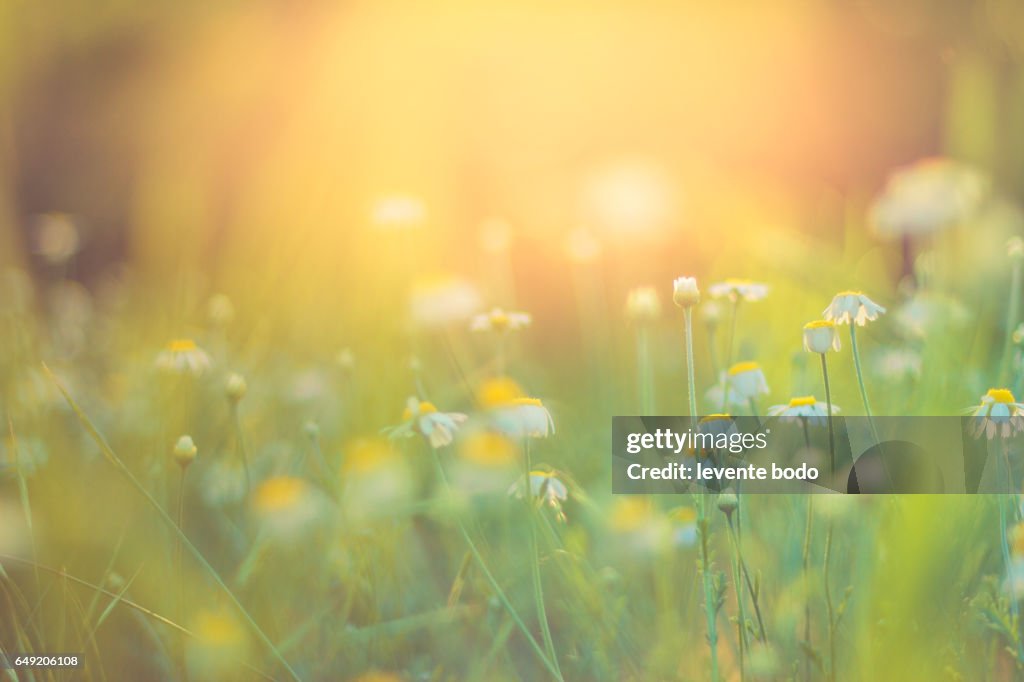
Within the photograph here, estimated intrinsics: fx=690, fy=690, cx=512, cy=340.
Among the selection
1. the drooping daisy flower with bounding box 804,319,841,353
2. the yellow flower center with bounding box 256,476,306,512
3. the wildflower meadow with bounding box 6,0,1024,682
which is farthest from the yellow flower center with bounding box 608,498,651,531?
the yellow flower center with bounding box 256,476,306,512

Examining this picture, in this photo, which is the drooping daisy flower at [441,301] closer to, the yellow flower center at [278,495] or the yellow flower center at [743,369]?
the yellow flower center at [278,495]

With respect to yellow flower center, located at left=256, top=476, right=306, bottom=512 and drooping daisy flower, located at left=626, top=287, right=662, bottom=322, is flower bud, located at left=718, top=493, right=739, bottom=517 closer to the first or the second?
drooping daisy flower, located at left=626, top=287, right=662, bottom=322

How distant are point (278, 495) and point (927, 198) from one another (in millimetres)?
967

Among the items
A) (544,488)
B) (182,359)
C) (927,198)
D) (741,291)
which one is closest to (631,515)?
(544,488)

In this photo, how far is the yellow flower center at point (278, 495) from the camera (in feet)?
2.40

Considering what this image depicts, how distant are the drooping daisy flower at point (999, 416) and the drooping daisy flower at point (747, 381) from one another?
163 millimetres

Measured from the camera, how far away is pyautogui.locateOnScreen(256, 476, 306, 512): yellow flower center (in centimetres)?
73

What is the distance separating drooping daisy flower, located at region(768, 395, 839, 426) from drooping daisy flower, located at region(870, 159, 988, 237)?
1.38 ft

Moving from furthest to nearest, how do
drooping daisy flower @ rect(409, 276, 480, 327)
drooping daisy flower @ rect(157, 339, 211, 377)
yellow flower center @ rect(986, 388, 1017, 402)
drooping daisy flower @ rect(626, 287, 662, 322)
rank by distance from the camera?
drooping daisy flower @ rect(409, 276, 480, 327)
drooping daisy flower @ rect(157, 339, 211, 377)
drooping daisy flower @ rect(626, 287, 662, 322)
yellow flower center @ rect(986, 388, 1017, 402)

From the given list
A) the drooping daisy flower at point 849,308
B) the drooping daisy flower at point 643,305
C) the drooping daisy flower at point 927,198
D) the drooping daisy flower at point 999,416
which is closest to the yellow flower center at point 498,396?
the drooping daisy flower at point 643,305

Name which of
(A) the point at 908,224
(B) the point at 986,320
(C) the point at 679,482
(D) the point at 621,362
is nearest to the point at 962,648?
(C) the point at 679,482

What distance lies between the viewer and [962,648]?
525 mm

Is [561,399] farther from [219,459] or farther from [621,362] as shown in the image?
[219,459]

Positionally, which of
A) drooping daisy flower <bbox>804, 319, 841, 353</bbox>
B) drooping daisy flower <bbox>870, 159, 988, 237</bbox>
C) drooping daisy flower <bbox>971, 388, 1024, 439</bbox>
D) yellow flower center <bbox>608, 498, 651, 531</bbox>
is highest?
drooping daisy flower <bbox>870, 159, 988, 237</bbox>
